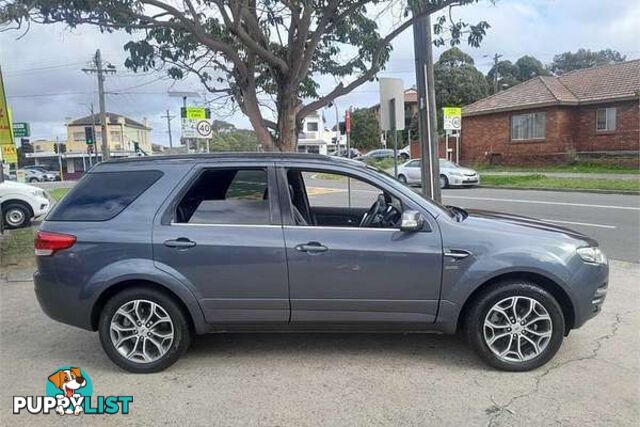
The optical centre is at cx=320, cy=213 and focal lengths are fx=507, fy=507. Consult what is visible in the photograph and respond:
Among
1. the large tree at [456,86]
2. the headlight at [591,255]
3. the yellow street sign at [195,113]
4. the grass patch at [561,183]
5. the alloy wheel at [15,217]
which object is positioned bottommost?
the grass patch at [561,183]

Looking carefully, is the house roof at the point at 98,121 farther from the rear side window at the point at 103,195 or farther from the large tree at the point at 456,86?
the rear side window at the point at 103,195

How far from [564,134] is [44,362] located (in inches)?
1071

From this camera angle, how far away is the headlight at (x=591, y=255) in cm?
387

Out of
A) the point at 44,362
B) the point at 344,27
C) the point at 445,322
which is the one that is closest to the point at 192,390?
the point at 44,362

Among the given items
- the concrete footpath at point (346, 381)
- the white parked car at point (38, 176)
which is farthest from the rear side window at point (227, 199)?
the white parked car at point (38, 176)

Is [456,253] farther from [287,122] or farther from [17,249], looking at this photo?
[17,249]

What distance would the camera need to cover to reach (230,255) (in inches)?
152

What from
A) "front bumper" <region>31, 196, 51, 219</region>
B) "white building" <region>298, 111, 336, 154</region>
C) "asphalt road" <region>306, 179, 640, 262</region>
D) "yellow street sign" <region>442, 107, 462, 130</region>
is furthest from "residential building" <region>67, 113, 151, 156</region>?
"asphalt road" <region>306, 179, 640, 262</region>

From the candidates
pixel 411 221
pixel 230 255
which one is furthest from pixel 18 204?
pixel 411 221

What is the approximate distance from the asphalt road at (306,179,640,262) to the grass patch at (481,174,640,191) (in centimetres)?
68

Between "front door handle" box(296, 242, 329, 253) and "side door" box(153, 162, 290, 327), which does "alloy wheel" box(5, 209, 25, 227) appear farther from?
"front door handle" box(296, 242, 329, 253)

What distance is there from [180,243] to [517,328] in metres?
2.64

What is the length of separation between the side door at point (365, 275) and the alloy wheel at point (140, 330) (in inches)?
40.6

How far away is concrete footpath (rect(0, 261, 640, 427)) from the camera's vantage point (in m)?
3.28
